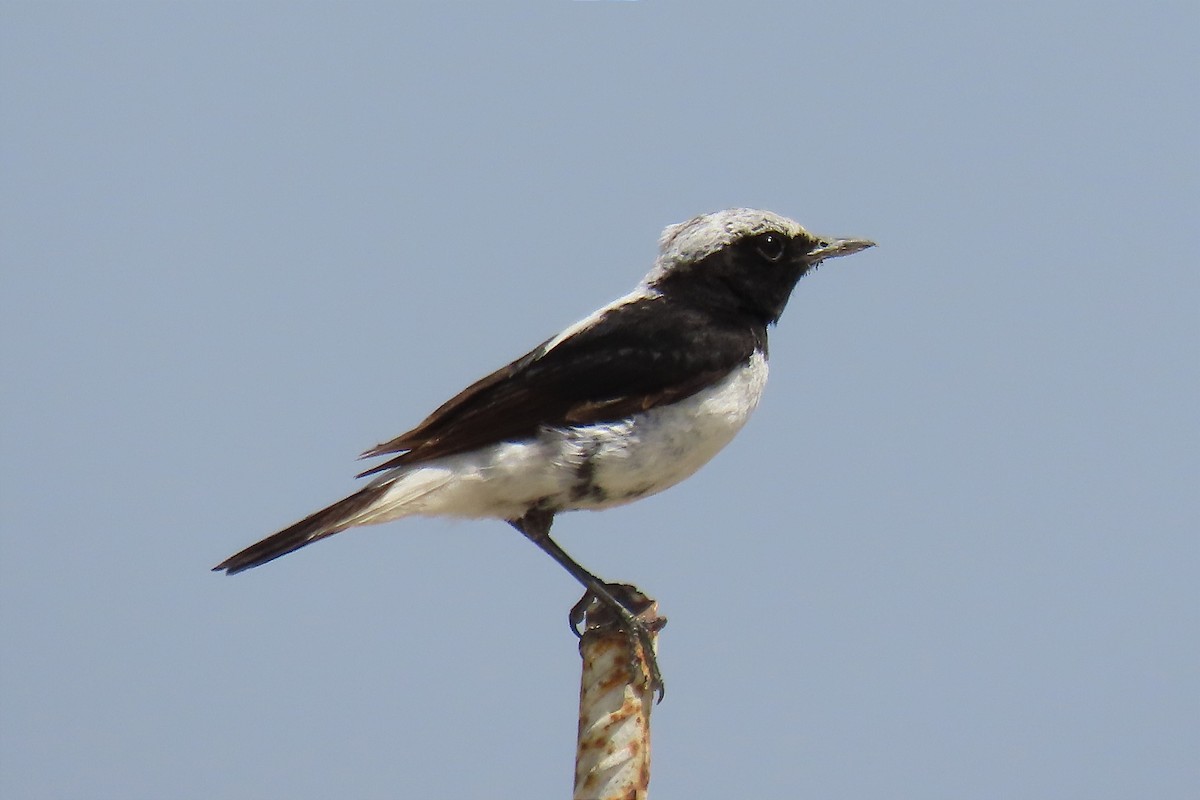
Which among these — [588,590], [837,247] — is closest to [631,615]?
[588,590]

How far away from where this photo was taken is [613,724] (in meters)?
4.38

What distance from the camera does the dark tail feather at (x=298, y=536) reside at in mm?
5941

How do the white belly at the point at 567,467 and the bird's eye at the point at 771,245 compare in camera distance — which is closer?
the white belly at the point at 567,467

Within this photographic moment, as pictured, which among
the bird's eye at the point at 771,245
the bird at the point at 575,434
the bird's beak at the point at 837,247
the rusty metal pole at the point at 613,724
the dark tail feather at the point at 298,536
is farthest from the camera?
the bird's beak at the point at 837,247

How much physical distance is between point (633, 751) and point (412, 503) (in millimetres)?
2133

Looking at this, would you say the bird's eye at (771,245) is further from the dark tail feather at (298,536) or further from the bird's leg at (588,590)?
the dark tail feather at (298,536)

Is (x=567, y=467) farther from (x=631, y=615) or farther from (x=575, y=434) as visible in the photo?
(x=631, y=615)

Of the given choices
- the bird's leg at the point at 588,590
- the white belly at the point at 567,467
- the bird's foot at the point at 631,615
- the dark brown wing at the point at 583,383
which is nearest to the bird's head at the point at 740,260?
the dark brown wing at the point at 583,383

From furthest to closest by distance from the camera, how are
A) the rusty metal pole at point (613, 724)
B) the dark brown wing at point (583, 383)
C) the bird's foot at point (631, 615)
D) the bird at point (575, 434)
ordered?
the dark brown wing at point (583, 383)
the bird at point (575, 434)
the bird's foot at point (631, 615)
the rusty metal pole at point (613, 724)

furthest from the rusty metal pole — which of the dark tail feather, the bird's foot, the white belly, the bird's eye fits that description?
the bird's eye

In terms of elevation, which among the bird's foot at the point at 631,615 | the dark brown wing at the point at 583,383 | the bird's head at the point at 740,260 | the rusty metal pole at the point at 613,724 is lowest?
the rusty metal pole at the point at 613,724

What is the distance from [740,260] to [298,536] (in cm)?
266

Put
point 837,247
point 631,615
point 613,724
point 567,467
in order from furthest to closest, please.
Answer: point 837,247 < point 567,467 < point 631,615 < point 613,724

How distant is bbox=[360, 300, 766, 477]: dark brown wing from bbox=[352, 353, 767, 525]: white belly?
0.19 feet
